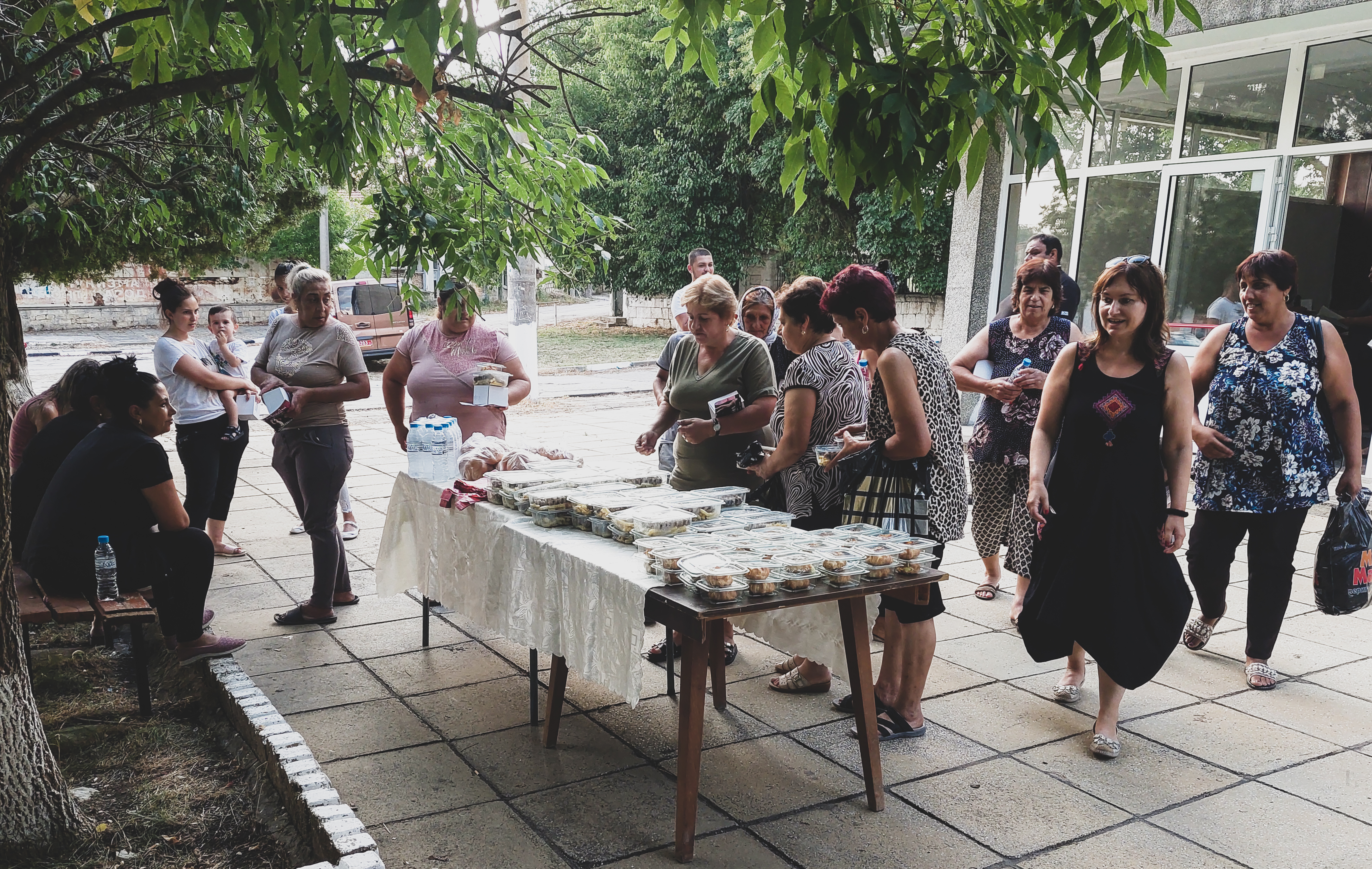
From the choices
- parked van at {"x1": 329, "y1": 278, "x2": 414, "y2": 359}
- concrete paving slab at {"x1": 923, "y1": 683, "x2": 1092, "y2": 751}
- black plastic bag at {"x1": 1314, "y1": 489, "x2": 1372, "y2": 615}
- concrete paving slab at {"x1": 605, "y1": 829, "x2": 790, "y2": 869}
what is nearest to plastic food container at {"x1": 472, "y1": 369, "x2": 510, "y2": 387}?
concrete paving slab at {"x1": 923, "y1": 683, "x2": 1092, "y2": 751}

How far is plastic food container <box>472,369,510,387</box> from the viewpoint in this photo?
527 centimetres

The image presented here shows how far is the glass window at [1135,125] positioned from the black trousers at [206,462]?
27.1 ft

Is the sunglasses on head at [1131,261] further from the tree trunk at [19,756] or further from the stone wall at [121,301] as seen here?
the stone wall at [121,301]

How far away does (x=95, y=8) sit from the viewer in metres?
2.99

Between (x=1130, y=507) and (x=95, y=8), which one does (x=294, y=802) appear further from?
(x=1130, y=507)

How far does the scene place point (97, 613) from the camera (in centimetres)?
408

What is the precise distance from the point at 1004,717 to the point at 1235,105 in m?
7.75

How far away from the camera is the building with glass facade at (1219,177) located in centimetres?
852

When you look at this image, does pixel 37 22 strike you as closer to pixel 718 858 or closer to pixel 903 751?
pixel 718 858

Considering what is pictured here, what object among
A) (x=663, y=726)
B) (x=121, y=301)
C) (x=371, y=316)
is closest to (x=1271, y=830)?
(x=663, y=726)

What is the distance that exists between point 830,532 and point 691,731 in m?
0.94

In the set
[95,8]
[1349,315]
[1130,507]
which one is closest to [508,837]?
[1130,507]

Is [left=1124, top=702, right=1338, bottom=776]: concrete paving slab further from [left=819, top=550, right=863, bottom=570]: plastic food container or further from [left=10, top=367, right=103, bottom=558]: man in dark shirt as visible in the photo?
[left=10, top=367, right=103, bottom=558]: man in dark shirt

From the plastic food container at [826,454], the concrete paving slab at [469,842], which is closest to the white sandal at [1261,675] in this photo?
the plastic food container at [826,454]
